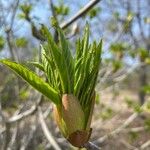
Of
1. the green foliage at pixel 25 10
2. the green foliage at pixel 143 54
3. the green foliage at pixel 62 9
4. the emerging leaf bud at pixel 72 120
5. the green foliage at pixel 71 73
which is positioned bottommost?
the green foliage at pixel 143 54

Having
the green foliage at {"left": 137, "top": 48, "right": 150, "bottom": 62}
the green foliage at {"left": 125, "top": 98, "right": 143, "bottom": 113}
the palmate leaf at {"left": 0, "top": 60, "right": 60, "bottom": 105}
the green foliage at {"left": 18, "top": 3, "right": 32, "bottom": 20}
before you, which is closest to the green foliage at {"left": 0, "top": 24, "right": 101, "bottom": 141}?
the palmate leaf at {"left": 0, "top": 60, "right": 60, "bottom": 105}

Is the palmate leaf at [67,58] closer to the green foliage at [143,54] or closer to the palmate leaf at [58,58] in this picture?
the palmate leaf at [58,58]

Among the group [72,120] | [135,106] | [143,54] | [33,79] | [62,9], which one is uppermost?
[33,79]

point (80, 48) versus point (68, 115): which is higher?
point (80, 48)

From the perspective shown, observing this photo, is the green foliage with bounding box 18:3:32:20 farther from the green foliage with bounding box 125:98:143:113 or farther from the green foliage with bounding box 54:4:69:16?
the green foliage with bounding box 125:98:143:113

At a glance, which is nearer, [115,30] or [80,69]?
[80,69]

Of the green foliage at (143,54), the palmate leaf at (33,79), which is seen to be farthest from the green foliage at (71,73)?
the green foliage at (143,54)

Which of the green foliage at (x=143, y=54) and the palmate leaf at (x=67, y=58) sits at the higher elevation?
the palmate leaf at (x=67, y=58)

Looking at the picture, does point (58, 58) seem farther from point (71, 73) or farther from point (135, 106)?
point (135, 106)

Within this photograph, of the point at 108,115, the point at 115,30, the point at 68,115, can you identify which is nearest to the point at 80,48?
the point at 68,115

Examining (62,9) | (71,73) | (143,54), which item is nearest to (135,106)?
(143,54)

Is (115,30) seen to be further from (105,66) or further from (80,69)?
(80,69)
